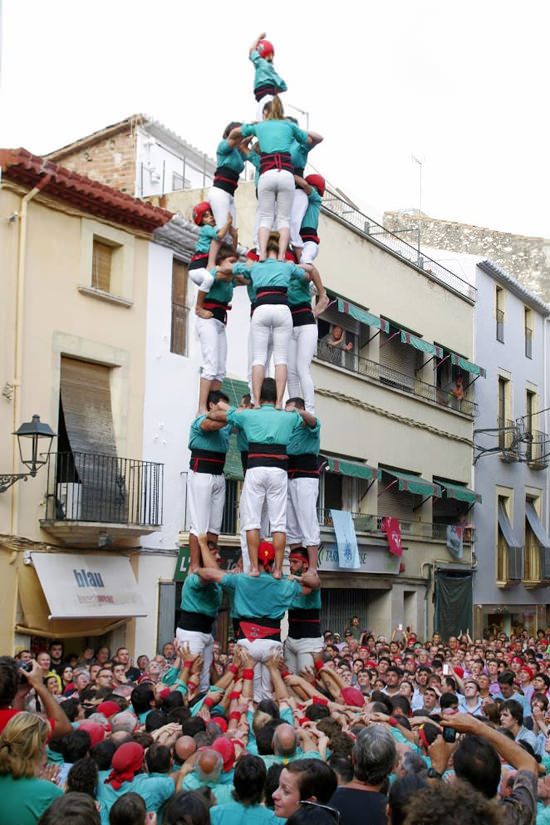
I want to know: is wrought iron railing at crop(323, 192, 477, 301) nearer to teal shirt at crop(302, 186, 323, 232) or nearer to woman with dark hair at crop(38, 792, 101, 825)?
teal shirt at crop(302, 186, 323, 232)

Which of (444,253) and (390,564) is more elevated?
(444,253)

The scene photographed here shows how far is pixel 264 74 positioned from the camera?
13.3m

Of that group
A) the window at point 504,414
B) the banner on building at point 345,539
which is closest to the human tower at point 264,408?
the banner on building at point 345,539

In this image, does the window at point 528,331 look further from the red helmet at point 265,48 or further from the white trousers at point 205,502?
the white trousers at point 205,502

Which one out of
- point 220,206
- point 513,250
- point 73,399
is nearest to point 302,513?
point 220,206

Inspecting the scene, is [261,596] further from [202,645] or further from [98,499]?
[98,499]

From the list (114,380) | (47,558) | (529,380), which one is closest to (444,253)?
(529,380)

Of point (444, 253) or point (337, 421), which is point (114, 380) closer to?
point (337, 421)

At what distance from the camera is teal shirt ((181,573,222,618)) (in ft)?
40.9

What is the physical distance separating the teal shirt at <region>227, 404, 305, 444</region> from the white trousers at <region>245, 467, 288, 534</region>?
1.06ft

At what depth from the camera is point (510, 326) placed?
117 feet

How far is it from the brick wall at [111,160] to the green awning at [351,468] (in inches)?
300

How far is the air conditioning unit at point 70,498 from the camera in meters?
17.2

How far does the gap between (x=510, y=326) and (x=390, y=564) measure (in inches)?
483
